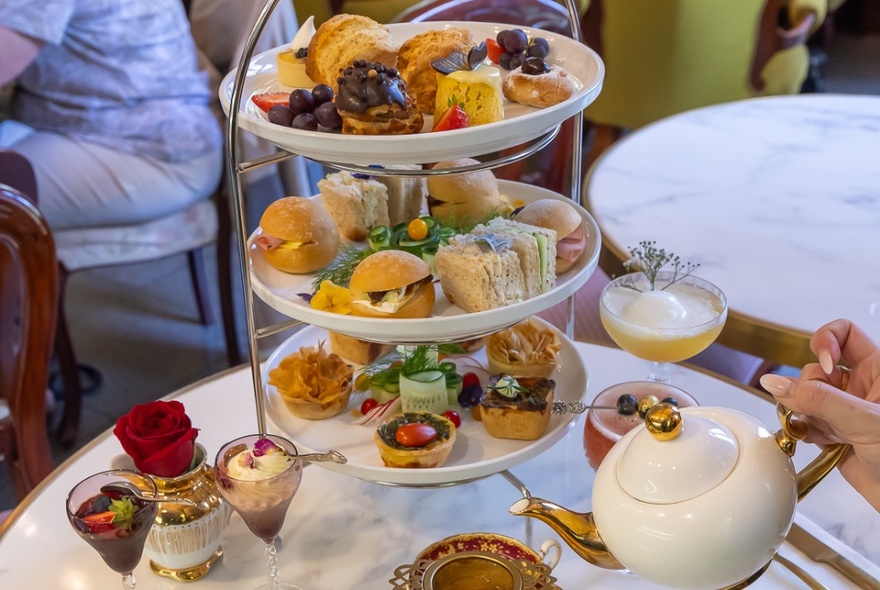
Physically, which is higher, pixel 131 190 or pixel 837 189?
pixel 837 189

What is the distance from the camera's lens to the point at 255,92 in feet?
3.38

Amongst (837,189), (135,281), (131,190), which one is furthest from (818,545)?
(135,281)

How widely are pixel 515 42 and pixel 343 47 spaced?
0.20m

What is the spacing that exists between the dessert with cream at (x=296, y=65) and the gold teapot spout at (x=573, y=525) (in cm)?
55

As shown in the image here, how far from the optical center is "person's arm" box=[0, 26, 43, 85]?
2.08 metres

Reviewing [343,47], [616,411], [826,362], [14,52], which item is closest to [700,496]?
[826,362]

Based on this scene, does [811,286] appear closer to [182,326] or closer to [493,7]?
[493,7]

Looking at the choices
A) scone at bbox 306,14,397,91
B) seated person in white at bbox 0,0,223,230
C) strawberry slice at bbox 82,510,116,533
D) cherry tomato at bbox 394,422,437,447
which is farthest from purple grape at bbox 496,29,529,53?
seated person in white at bbox 0,0,223,230

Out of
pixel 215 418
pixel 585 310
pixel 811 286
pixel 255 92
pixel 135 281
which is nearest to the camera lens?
pixel 255 92

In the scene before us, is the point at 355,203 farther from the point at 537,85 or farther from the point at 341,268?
the point at 537,85

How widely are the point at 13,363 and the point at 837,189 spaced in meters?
1.49

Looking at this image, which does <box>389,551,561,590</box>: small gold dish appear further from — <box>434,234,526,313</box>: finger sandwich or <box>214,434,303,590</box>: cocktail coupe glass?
<box>434,234,526,313</box>: finger sandwich

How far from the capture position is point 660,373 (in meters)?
1.23

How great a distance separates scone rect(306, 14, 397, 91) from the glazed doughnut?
15 cm
